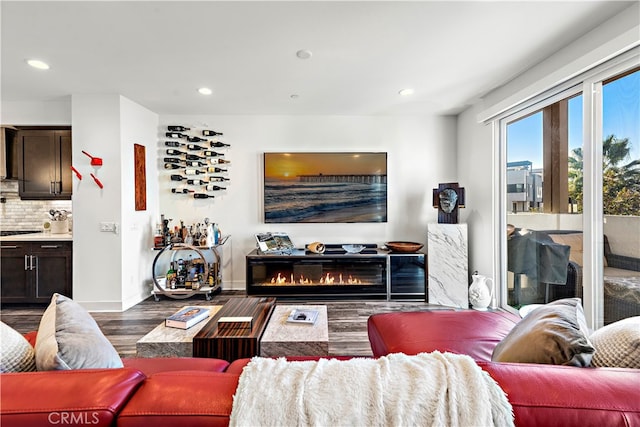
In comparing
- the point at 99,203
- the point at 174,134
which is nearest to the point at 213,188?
the point at 174,134

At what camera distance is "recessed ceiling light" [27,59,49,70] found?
264 centimetres

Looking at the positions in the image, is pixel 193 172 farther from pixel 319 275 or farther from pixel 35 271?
pixel 319 275

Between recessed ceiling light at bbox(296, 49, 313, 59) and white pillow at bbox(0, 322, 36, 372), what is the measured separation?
240 cm

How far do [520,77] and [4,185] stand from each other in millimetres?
6234

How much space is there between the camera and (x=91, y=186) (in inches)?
135

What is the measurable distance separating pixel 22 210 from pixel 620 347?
5.83 m

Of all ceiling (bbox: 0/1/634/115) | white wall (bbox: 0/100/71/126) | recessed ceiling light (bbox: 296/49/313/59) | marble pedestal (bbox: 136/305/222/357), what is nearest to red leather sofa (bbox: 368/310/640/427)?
marble pedestal (bbox: 136/305/222/357)

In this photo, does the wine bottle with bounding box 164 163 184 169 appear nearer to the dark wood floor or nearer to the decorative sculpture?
the dark wood floor

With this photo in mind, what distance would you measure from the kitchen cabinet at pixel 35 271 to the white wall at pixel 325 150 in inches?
48.7

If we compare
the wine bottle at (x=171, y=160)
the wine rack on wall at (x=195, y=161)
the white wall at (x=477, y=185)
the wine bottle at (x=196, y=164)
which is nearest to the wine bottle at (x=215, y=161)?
the wine rack on wall at (x=195, y=161)

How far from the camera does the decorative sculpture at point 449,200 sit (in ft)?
12.0

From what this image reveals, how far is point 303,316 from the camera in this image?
2.05m

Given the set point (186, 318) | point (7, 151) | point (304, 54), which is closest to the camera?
point (186, 318)

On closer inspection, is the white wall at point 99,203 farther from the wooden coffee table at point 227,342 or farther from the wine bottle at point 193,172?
the wooden coffee table at point 227,342
